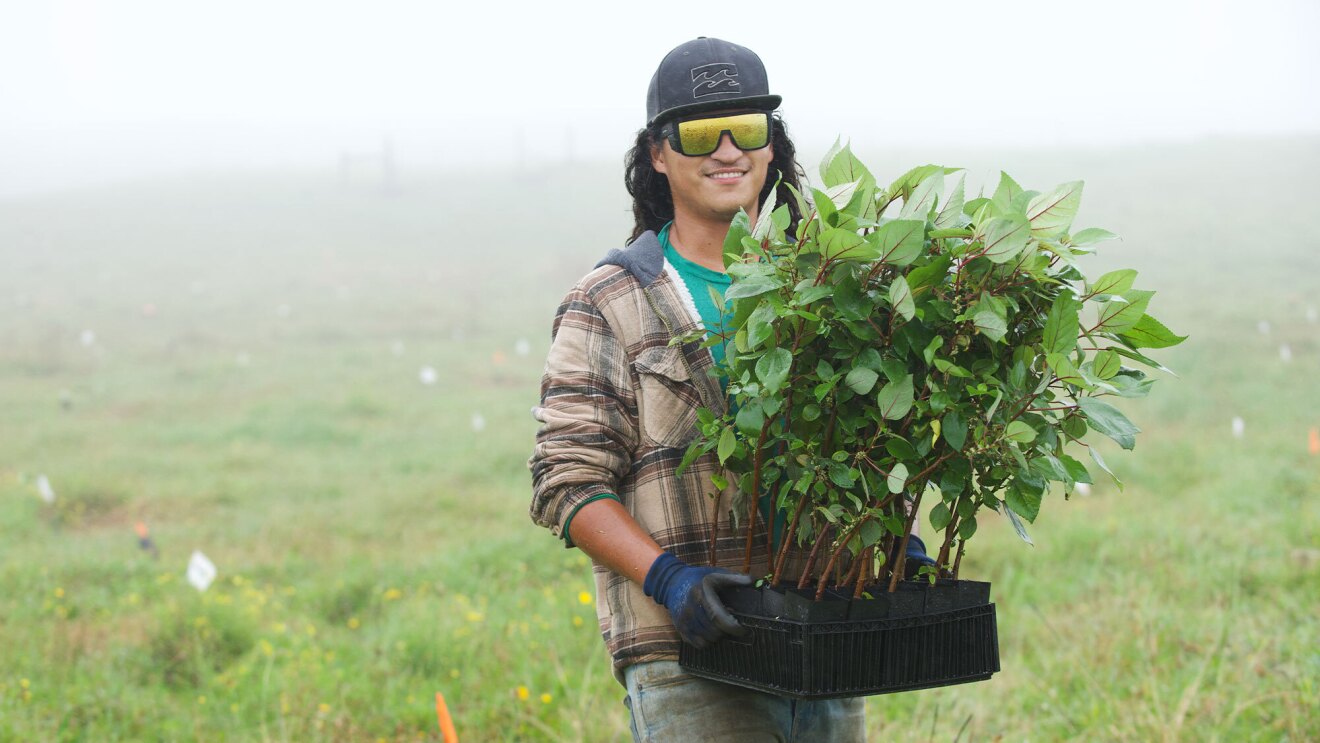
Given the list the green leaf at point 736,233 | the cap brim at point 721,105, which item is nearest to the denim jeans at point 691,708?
the green leaf at point 736,233

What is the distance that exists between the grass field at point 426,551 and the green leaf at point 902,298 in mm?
1906

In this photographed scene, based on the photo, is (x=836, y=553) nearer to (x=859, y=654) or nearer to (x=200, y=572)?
(x=859, y=654)

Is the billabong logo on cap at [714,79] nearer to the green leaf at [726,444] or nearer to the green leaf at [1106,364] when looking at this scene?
the green leaf at [726,444]

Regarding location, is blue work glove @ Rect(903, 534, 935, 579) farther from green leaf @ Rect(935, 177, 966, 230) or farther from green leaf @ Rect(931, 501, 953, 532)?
green leaf @ Rect(935, 177, 966, 230)

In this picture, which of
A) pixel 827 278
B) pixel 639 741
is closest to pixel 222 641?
pixel 639 741

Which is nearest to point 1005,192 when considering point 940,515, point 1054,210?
point 1054,210

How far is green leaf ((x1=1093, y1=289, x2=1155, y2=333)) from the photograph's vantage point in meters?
1.68

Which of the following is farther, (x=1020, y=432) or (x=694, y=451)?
(x=694, y=451)

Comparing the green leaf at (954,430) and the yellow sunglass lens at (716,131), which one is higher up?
the yellow sunglass lens at (716,131)

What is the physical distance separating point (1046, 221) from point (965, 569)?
14.4ft

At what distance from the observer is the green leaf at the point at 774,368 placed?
166 centimetres

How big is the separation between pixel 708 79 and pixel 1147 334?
92 centimetres

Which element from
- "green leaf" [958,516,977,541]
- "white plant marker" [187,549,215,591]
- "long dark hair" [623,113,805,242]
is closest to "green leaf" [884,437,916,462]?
"green leaf" [958,516,977,541]

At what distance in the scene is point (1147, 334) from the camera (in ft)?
5.68
